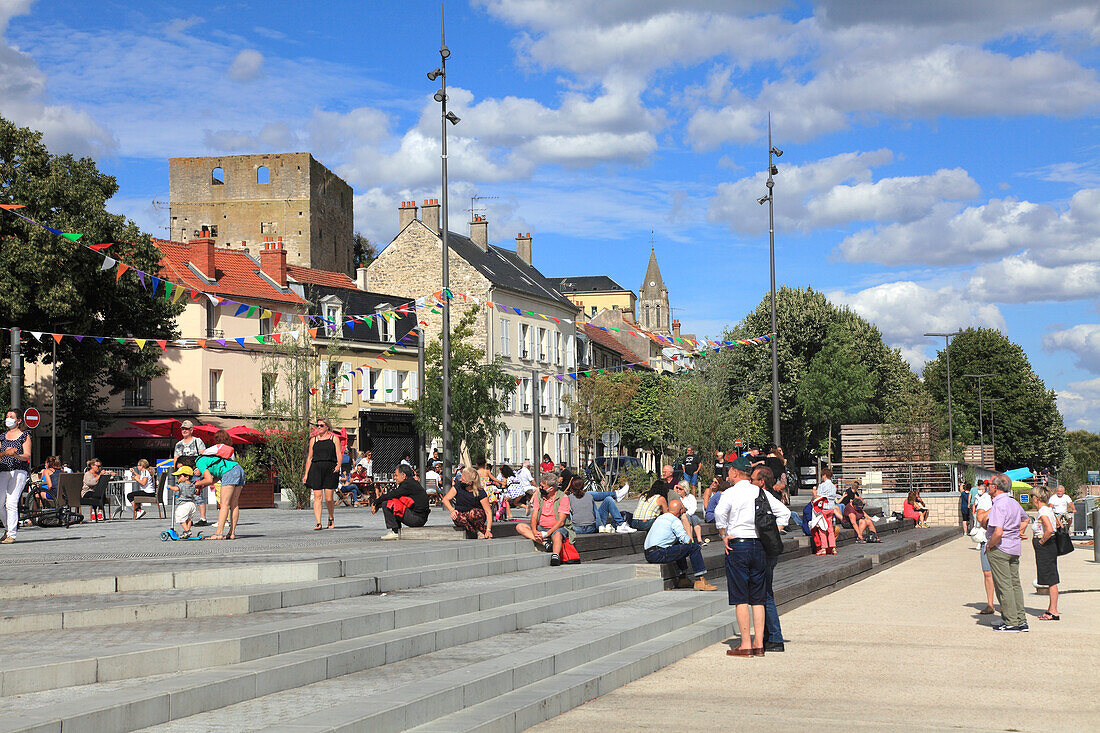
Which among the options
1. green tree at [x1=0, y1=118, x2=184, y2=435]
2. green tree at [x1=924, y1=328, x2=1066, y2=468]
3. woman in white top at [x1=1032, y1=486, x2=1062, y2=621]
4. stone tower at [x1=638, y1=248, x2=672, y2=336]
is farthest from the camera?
stone tower at [x1=638, y1=248, x2=672, y2=336]

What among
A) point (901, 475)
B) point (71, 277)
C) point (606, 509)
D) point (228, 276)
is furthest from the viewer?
point (228, 276)

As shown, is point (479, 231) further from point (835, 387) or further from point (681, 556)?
point (681, 556)

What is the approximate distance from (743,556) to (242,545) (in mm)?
6299

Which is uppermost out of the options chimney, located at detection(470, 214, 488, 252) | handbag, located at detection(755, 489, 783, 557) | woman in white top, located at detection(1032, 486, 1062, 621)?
chimney, located at detection(470, 214, 488, 252)

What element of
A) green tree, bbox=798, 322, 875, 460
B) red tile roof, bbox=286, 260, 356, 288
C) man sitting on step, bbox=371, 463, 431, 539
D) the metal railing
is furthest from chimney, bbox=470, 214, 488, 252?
man sitting on step, bbox=371, 463, 431, 539

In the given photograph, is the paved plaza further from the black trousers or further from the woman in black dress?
the woman in black dress

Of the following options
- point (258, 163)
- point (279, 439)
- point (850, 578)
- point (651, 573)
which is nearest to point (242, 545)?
point (651, 573)

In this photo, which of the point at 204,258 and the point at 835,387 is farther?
the point at 835,387

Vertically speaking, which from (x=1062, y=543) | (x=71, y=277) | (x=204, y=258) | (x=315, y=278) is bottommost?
(x=1062, y=543)

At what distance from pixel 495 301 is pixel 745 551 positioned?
Answer: 4644 cm

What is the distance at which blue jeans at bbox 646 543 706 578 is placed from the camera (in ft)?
42.3

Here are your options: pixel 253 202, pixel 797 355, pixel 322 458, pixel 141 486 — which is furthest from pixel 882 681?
pixel 253 202

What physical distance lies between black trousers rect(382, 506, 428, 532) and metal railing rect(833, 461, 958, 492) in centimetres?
2667

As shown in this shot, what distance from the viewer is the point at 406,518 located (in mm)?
14539
